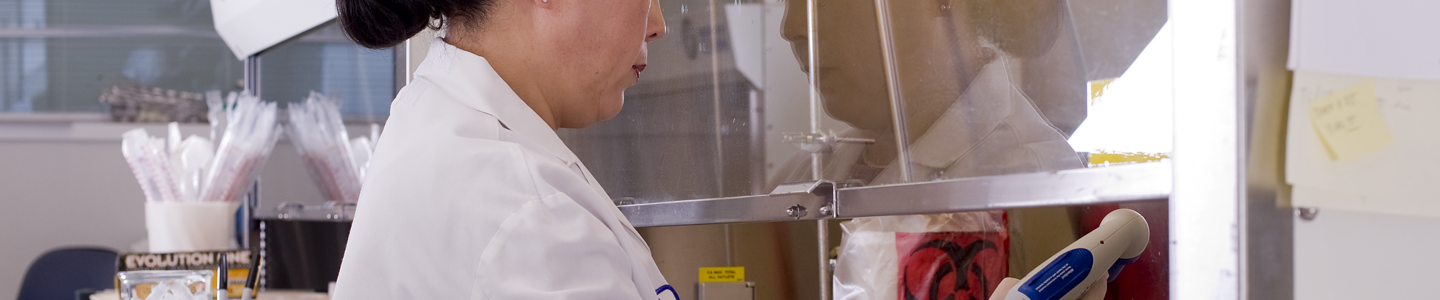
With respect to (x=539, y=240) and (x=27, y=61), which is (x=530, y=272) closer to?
(x=539, y=240)

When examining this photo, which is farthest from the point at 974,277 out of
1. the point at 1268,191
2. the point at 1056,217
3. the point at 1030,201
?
the point at 1268,191

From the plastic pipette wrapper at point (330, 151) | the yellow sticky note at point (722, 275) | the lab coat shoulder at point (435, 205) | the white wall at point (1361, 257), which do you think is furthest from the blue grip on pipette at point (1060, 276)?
the plastic pipette wrapper at point (330, 151)

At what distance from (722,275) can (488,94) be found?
30.5 inches

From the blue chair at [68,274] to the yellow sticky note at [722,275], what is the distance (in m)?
2.75

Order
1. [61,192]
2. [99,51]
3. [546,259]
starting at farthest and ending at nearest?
[99,51] → [61,192] → [546,259]

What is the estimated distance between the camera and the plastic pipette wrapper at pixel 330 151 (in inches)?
95.2

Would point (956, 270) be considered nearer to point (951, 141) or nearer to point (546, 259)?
point (951, 141)

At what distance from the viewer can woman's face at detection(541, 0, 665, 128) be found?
81 cm

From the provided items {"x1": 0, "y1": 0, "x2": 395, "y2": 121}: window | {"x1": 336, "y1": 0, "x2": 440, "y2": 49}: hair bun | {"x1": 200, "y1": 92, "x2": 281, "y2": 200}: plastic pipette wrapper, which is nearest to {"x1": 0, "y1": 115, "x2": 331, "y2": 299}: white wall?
{"x1": 0, "y1": 0, "x2": 395, "y2": 121}: window

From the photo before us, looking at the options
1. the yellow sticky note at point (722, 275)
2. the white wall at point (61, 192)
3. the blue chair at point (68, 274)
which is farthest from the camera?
the white wall at point (61, 192)

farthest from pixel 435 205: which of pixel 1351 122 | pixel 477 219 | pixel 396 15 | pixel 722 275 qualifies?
pixel 722 275

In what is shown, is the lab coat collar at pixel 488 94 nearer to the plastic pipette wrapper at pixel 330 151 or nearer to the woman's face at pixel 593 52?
the woman's face at pixel 593 52

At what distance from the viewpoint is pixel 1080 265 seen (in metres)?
0.83

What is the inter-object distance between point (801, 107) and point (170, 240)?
6.14 feet
